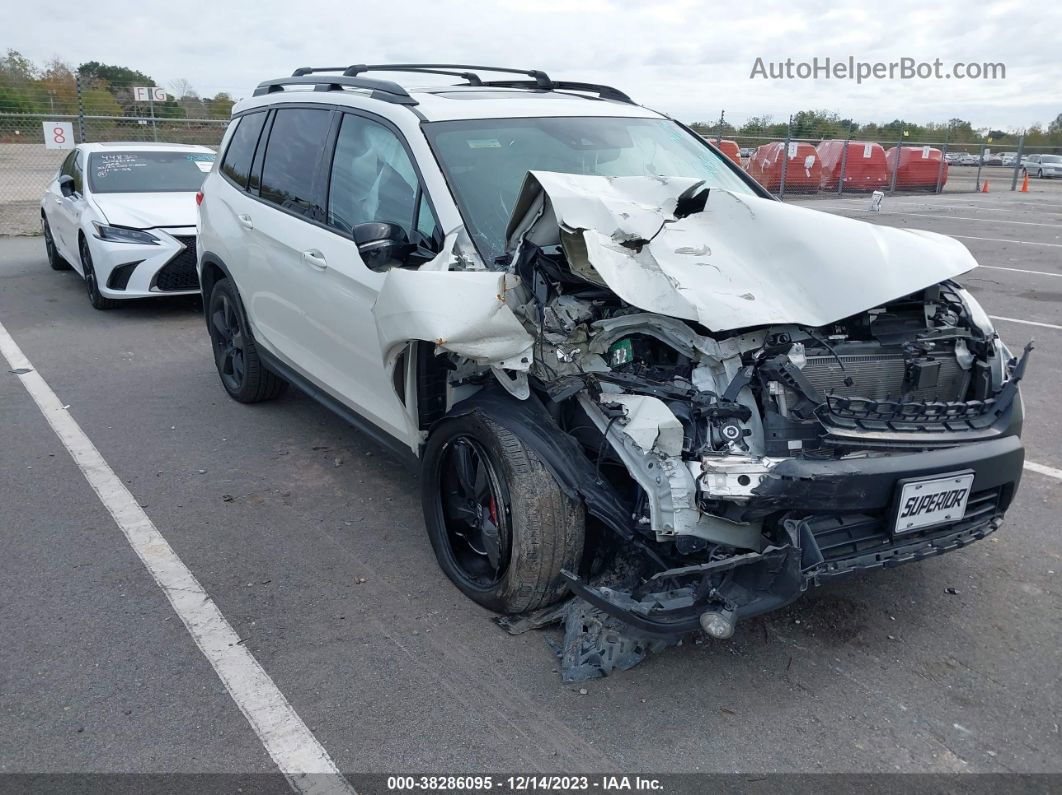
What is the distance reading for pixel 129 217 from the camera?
28.0 feet

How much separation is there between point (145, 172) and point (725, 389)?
8549 mm

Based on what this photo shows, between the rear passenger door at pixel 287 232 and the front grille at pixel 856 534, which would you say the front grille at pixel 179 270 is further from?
the front grille at pixel 856 534

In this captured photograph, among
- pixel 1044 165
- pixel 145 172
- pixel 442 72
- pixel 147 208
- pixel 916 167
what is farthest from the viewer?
pixel 1044 165

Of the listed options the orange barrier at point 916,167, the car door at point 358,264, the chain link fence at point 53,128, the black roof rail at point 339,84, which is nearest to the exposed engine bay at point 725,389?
the car door at point 358,264

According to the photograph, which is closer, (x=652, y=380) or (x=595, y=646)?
(x=652, y=380)

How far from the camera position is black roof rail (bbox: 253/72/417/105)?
13.7ft

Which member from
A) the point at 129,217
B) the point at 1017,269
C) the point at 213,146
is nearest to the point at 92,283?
the point at 129,217

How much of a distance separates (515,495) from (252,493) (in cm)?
208

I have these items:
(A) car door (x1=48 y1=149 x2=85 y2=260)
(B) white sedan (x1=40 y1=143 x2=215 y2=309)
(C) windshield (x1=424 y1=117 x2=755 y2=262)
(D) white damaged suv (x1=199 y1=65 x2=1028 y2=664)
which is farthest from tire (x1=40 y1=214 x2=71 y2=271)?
(C) windshield (x1=424 y1=117 x2=755 y2=262)

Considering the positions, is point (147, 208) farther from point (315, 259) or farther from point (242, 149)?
point (315, 259)

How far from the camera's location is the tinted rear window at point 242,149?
211 inches

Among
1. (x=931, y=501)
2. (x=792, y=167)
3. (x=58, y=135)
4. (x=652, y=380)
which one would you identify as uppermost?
(x=58, y=135)

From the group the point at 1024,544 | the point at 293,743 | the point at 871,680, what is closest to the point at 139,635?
the point at 293,743

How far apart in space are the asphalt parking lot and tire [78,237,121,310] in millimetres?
3997
